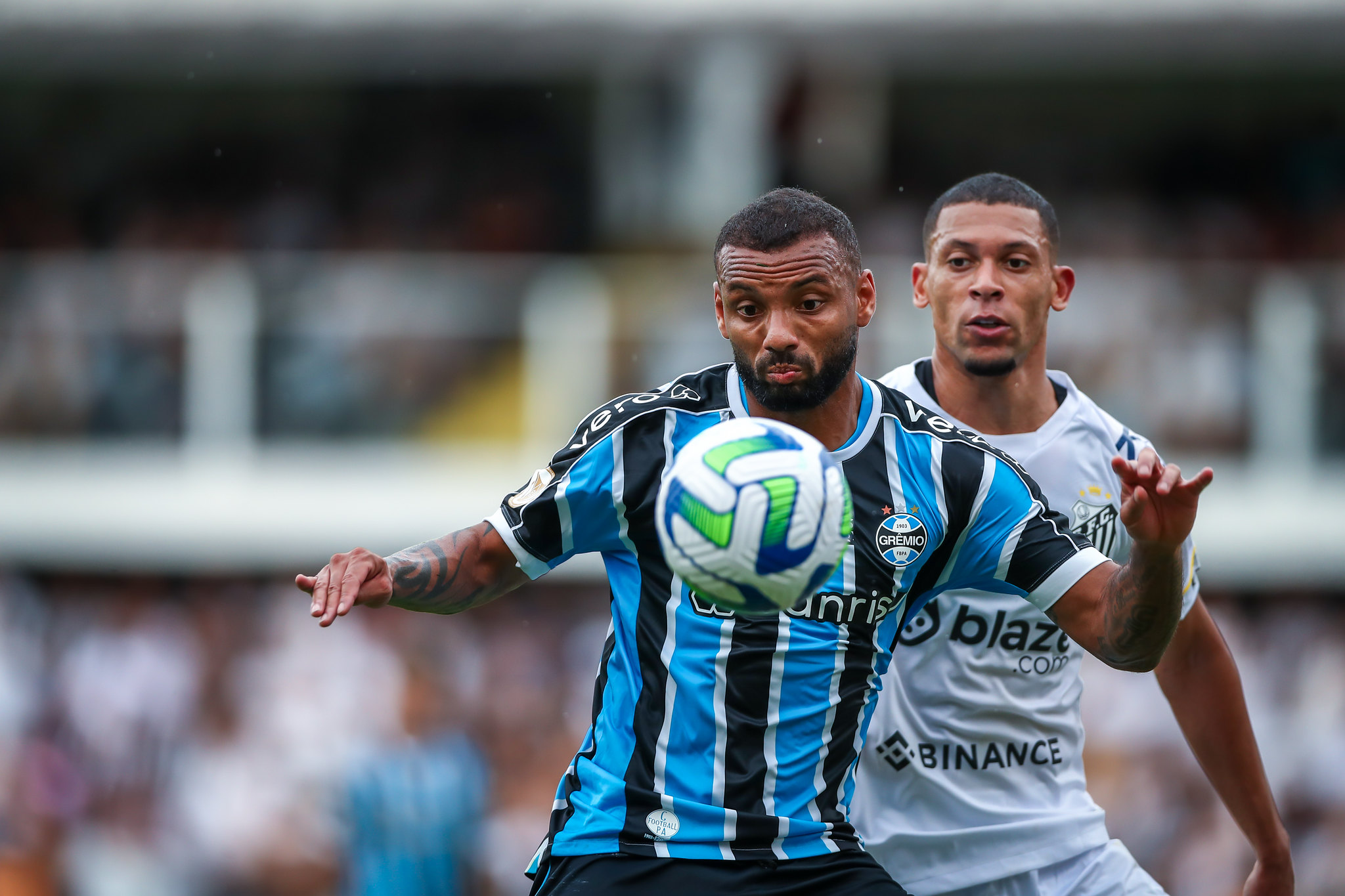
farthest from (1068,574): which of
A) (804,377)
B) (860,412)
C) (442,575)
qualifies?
(442,575)

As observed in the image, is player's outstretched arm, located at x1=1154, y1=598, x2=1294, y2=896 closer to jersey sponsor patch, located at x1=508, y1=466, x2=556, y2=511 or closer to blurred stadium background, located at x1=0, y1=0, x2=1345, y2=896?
jersey sponsor patch, located at x1=508, y1=466, x2=556, y2=511

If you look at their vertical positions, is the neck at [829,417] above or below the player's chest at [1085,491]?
above

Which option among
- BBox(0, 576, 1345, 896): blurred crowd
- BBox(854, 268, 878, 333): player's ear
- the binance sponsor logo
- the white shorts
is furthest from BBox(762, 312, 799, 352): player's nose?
BBox(0, 576, 1345, 896): blurred crowd

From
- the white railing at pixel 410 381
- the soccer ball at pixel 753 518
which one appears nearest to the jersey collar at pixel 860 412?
the soccer ball at pixel 753 518

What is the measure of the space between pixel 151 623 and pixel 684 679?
1116 centimetres

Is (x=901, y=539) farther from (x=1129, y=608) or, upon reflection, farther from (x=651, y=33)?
(x=651, y=33)

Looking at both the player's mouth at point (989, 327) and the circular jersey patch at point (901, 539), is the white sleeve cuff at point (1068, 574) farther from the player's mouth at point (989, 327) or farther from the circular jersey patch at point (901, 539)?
the player's mouth at point (989, 327)

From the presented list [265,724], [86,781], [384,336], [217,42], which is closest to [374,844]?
[265,724]

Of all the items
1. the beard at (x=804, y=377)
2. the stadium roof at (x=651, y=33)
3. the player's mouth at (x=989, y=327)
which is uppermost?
the stadium roof at (x=651, y=33)

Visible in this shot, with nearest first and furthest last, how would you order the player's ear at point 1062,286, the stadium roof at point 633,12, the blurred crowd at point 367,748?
1. the player's ear at point 1062,286
2. the blurred crowd at point 367,748
3. the stadium roof at point 633,12

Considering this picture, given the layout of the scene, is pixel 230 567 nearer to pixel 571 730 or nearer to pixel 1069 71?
pixel 571 730

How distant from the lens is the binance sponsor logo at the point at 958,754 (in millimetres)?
5129

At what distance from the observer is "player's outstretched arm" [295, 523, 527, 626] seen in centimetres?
392

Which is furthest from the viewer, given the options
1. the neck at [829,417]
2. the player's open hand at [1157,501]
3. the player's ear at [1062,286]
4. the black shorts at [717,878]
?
the player's ear at [1062,286]
